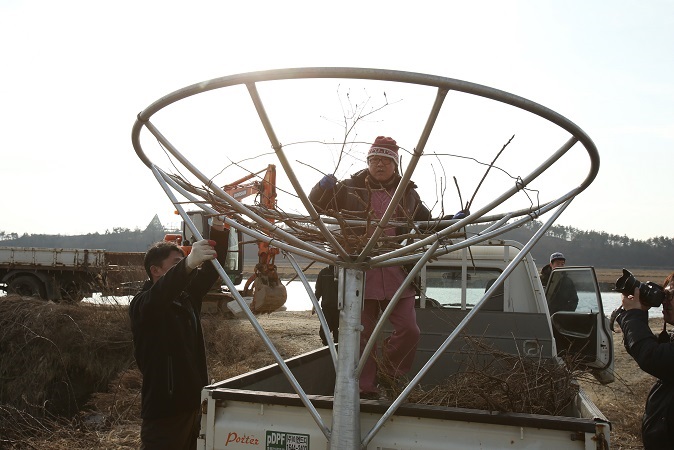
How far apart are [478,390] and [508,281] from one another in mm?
3203

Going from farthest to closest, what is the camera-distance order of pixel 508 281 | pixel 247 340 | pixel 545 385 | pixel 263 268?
pixel 247 340 < pixel 263 268 < pixel 508 281 < pixel 545 385

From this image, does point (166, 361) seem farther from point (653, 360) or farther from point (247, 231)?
point (653, 360)

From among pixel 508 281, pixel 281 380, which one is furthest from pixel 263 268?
pixel 281 380

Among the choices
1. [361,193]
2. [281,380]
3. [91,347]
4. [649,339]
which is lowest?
[91,347]

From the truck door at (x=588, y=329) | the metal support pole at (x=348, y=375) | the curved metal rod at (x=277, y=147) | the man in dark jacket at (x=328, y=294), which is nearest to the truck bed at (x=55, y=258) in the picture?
the man in dark jacket at (x=328, y=294)

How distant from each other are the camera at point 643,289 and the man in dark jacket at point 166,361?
2.19 metres

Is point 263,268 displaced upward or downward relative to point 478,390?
upward

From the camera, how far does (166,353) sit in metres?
3.36

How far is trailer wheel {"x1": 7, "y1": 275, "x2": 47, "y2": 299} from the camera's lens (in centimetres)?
1992

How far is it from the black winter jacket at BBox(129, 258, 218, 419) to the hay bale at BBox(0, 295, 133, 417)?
29.6ft

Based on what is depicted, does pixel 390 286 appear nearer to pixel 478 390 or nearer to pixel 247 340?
pixel 478 390

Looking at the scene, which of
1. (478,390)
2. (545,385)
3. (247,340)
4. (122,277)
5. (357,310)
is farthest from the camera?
(122,277)

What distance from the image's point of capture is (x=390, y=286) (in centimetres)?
377

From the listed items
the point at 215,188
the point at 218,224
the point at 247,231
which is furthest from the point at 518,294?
the point at 215,188
